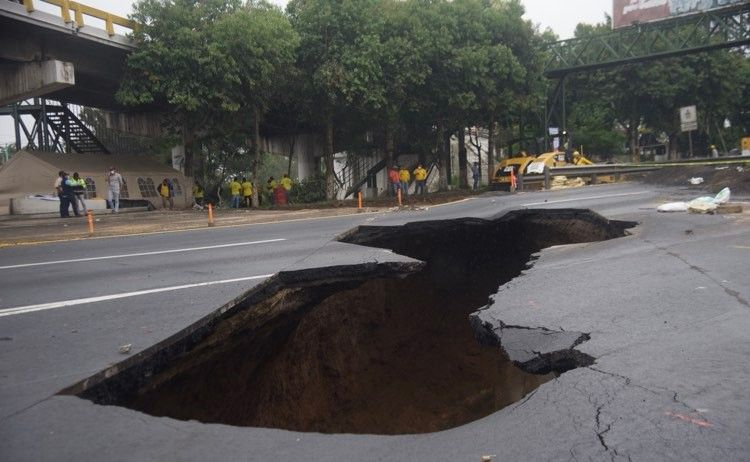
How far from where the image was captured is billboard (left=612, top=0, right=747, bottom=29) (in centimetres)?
3094

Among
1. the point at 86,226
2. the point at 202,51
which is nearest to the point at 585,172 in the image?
the point at 202,51

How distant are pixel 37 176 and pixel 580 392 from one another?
25465 mm

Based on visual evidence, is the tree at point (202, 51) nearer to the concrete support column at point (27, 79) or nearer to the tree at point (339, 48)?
the tree at point (339, 48)

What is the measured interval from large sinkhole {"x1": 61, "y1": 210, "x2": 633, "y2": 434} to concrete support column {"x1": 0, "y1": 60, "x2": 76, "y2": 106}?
13530 millimetres

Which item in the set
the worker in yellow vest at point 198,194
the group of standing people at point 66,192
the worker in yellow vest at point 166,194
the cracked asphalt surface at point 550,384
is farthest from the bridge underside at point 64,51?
the cracked asphalt surface at point 550,384

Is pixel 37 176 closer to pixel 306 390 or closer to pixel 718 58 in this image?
pixel 306 390

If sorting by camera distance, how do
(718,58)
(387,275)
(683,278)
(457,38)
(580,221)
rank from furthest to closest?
(718,58) < (457,38) < (580,221) < (387,275) < (683,278)

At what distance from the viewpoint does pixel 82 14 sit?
20.2 m

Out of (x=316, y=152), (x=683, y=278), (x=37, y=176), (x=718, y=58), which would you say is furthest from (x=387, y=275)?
(x=718, y=58)

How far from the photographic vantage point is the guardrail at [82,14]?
1942 cm

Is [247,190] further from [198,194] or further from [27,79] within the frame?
[27,79]

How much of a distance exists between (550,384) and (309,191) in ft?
102

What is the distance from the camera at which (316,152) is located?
37.0 meters

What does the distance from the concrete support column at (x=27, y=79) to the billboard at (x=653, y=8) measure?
27718 millimetres
